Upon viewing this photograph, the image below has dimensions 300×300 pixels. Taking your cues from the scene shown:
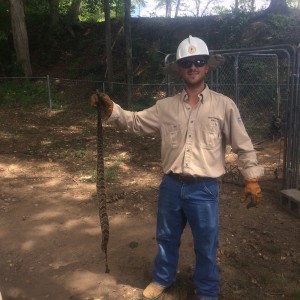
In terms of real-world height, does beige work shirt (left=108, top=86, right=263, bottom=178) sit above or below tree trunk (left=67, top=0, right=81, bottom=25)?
below

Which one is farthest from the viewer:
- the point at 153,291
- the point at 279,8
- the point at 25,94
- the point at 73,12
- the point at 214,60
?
the point at 73,12

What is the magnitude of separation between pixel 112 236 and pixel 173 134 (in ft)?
6.62

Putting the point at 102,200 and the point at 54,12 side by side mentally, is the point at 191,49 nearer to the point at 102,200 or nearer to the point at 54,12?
the point at 102,200

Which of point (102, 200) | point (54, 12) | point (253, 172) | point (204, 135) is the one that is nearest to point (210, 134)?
point (204, 135)

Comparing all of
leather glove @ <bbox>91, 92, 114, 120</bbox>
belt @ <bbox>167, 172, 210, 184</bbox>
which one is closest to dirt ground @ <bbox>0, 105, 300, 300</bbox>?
belt @ <bbox>167, 172, 210, 184</bbox>

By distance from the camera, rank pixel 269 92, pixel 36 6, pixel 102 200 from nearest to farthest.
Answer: pixel 102 200
pixel 269 92
pixel 36 6

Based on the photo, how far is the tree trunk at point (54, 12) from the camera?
2075cm

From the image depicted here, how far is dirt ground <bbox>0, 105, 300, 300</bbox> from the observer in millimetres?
3523

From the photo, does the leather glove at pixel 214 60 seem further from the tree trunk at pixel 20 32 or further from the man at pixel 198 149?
the tree trunk at pixel 20 32

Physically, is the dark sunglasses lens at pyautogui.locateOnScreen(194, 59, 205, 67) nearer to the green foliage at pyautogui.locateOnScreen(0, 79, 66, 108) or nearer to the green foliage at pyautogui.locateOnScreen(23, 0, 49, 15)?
the green foliage at pyautogui.locateOnScreen(0, 79, 66, 108)

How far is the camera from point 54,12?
2086cm

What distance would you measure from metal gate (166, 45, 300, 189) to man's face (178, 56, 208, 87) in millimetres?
2634

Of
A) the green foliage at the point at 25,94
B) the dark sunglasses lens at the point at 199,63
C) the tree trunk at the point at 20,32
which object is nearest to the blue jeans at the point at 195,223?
the dark sunglasses lens at the point at 199,63

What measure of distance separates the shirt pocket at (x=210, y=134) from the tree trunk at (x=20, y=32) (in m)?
16.1
